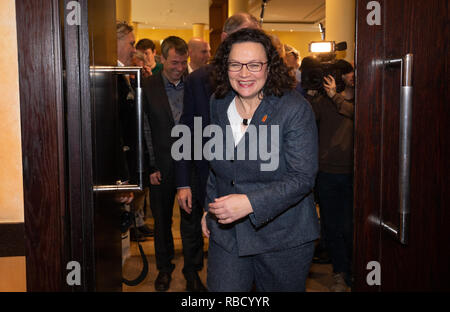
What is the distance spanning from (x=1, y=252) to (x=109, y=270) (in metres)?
0.54

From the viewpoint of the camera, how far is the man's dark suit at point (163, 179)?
297 centimetres

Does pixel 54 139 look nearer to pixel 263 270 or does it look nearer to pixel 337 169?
pixel 263 270

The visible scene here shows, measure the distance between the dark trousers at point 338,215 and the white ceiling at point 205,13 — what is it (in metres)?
7.19

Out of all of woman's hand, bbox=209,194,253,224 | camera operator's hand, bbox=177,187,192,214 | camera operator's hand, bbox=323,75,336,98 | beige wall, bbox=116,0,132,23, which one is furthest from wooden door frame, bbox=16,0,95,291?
beige wall, bbox=116,0,132,23

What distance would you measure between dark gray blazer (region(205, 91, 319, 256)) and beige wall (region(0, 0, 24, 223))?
0.68 metres

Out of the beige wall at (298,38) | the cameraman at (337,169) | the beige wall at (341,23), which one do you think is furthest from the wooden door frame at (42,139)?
the beige wall at (298,38)

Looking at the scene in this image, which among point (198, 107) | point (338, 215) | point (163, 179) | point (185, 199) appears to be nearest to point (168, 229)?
point (163, 179)

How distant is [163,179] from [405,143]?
201 centimetres

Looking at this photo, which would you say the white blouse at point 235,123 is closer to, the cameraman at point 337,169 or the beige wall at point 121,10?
the cameraman at point 337,169

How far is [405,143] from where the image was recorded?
126 centimetres

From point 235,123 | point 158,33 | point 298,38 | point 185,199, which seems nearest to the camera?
point 235,123

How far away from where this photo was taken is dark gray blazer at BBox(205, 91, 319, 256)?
143 centimetres

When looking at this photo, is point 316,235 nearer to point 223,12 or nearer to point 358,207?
point 358,207
